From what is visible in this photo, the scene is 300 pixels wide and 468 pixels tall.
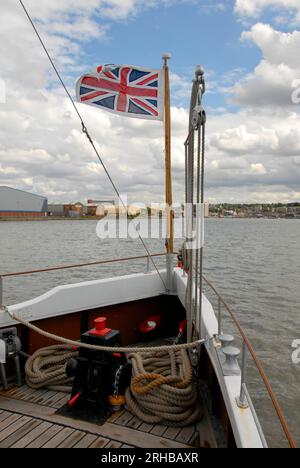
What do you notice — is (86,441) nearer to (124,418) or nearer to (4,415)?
(124,418)

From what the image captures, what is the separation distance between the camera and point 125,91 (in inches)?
192

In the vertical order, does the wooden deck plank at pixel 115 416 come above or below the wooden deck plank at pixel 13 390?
below

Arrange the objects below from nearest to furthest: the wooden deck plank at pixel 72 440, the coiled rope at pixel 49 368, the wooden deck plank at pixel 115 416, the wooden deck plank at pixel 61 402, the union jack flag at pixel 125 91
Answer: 1. the wooden deck plank at pixel 72 440
2. the wooden deck plank at pixel 115 416
3. the wooden deck plank at pixel 61 402
4. the coiled rope at pixel 49 368
5. the union jack flag at pixel 125 91

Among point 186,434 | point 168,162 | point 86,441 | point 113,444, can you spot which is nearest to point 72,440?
point 86,441

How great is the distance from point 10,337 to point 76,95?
123 inches

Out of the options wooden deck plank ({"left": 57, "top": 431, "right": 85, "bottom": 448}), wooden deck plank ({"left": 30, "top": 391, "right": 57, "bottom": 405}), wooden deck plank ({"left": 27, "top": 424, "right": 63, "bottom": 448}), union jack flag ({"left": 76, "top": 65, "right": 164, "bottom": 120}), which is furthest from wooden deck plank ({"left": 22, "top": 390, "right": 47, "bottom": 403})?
union jack flag ({"left": 76, "top": 65, "right": 164, "bottom": 120})

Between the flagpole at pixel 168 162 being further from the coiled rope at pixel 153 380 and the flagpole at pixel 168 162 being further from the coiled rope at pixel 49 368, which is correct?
the coiled rope at pixel 49 368

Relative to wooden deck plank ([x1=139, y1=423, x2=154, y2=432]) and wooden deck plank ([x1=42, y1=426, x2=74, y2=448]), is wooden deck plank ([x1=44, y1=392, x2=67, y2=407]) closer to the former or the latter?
wooden deck plank ([x1=42, y1=426, x2=74, y2=448])

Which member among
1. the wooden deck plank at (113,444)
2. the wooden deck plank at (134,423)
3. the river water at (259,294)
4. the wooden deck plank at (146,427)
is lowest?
the river water at (259,294)

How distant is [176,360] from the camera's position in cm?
384

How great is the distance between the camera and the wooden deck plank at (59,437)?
301 centimetres

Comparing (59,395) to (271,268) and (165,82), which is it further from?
(271,268)

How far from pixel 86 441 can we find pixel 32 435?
0.49m

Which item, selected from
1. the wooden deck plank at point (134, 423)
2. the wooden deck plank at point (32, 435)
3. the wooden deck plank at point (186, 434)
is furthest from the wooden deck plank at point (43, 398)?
the wooden deck plank at point (186, 434)
